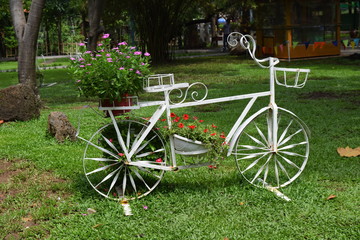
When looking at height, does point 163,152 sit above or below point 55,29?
below

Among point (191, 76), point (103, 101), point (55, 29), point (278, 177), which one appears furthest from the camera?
point (55, 29)

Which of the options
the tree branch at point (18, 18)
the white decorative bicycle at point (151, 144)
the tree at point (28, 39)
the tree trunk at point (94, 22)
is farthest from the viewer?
the tree trunk at point (94, 22)

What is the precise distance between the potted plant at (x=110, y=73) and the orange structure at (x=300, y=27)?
16093 millimetres

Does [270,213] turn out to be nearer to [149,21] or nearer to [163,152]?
[163,152]

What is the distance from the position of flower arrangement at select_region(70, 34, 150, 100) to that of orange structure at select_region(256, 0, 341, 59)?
1610 cm

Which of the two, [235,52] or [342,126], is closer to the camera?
[342,126]

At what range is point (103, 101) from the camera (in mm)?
4691

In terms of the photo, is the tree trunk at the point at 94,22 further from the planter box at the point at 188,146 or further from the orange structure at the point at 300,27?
the planter box at the point at 188,146

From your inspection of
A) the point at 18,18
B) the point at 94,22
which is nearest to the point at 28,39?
the point at 18,18

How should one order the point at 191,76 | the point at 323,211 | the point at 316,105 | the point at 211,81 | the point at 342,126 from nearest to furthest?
the point at 323,211 < the point at 342,126 < the point at 316,105 < the point at 211,81 < the point at 191,76

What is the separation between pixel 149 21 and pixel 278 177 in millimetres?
17270

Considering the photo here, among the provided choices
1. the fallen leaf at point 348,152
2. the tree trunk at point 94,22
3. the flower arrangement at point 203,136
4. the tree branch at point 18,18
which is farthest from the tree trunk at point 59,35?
the flower arrangement at point 203,136

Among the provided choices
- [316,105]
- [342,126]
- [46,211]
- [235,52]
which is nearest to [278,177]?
[46,211]

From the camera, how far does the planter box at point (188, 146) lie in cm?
480
